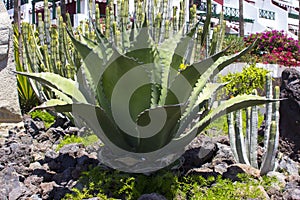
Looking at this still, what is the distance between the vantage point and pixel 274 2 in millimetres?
32562

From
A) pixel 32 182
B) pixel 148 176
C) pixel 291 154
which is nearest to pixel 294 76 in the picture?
pixel 291 154

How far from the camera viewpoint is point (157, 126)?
264 centimetres

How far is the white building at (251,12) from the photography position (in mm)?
21875

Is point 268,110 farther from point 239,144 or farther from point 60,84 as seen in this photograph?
point 60,84

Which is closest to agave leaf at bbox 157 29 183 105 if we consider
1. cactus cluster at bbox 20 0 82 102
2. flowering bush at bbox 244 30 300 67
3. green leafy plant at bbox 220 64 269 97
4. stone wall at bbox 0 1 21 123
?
green leafy plant at bbox 220 64 269 97

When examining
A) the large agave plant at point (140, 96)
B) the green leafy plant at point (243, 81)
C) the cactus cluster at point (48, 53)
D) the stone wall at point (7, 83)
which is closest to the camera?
the large agave plant at point (140, 96)

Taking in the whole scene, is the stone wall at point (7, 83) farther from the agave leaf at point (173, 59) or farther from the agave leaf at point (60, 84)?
the agave leaf at point (173, 59)

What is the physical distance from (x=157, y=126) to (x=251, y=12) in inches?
1058

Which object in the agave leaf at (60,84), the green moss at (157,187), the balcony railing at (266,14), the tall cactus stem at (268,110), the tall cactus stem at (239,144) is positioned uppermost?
the balcony railing at (266,14)

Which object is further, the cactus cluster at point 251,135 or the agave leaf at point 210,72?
the cactus cluster at point 251,135

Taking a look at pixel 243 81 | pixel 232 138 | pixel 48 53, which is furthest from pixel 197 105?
pixel 48 53

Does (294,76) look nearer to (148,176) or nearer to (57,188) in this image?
(148,176)

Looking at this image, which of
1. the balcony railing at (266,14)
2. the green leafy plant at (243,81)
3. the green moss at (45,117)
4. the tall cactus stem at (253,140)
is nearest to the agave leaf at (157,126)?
the tall cactus stem at (253,140)

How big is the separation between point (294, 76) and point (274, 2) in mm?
30586
